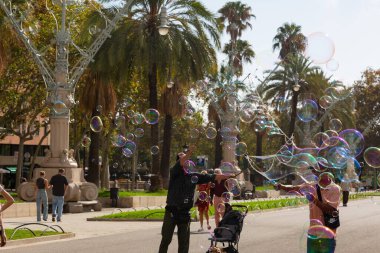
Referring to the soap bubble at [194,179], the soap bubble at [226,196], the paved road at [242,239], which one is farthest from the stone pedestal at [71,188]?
the soap bubble at [194,179]

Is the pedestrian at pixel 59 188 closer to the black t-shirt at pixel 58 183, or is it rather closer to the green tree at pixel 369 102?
the black t-shirt at pixel 58 183

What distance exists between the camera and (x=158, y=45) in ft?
108

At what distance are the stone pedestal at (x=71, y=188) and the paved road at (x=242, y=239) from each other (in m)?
5.93

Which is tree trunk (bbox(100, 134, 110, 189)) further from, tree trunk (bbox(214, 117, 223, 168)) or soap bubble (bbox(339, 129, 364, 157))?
soap bubble (bbox(339, 129, 364, 157))

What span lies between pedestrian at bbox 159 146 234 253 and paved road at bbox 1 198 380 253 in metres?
2.19

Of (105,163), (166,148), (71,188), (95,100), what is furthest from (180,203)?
(105,163)

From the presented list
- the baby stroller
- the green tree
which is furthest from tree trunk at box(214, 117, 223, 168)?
the baby stroller

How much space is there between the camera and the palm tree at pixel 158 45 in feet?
106

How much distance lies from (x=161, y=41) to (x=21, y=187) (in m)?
10.2

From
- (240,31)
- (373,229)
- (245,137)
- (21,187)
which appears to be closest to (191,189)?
(373,229)

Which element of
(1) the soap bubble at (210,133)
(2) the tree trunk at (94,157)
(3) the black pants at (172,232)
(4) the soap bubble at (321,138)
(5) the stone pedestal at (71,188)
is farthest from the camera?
(2) the tree trunk at (94,157)

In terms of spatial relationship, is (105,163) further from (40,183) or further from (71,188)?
(40,183)

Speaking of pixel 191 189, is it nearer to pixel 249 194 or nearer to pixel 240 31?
pixel 249 194

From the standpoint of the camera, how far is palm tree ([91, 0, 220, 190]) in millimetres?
32438
